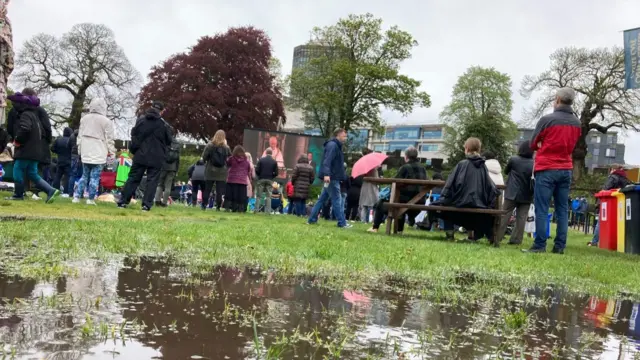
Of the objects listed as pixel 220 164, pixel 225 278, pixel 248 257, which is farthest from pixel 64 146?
pixel 225 278

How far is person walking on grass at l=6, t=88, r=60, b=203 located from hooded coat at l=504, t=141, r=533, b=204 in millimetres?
7848

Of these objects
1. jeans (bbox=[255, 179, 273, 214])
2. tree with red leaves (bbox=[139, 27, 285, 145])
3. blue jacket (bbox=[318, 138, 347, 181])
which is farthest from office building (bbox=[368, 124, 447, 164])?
blue jacket (bbox=[318, 138, 347, 181])

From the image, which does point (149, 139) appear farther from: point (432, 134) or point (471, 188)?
point (432, 134)

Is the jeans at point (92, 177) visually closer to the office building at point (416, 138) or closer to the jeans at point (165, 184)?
the jeans at point (165, 184)

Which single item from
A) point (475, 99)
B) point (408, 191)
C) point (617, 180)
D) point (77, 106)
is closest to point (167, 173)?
point (408, 191)

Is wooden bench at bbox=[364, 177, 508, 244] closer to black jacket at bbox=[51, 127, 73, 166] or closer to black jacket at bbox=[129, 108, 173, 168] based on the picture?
black jacket at bbox=[129, 108, 173, 168]

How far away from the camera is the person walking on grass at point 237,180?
15.1 meters

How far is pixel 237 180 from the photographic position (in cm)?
1505

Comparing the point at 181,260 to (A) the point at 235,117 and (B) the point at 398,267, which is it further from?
(A) the point at 235,117

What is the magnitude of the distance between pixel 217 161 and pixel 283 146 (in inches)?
737

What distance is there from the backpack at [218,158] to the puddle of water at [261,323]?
36.1ft

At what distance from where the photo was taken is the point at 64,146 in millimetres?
14602

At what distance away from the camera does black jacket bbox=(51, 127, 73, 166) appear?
1443 centimetres

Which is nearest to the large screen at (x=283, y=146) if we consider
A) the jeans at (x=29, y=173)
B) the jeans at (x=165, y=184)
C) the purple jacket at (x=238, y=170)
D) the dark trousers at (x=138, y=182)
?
the purple jacket at (x=238, y=170)
